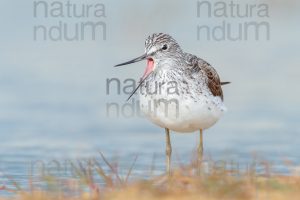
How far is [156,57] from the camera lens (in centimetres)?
1184

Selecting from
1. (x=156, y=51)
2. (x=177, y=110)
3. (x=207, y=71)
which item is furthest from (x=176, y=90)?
(x=207, y=71)

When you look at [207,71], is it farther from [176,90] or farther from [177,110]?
[177,110]

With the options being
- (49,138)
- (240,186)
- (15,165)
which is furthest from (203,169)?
(49,138)

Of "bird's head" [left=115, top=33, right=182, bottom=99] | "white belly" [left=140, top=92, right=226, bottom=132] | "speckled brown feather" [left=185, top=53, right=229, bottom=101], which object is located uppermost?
"bird's head" [left=115, top=33, right=182, bottom=99]

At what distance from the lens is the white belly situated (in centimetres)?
1114

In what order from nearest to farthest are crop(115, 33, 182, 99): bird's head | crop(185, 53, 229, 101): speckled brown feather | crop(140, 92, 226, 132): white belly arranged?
crop(140, 92, 226, 132): white belly
crop(115, 33, 182, 99): bird's head
crop(185, 53, 229, 101): speckled brown feather

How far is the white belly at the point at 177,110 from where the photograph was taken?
11141 millimetres

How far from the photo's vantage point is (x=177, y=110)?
11141mm

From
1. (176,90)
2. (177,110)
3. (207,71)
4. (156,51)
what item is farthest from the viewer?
(207,71)

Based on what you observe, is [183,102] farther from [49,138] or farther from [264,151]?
[49,138]

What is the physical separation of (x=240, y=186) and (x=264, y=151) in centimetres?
581

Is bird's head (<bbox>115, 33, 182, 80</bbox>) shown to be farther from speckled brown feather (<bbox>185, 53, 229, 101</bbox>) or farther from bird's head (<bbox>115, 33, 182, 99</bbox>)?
speckled brown feather (<bbox>185, 53, 229, 101</bbox>)

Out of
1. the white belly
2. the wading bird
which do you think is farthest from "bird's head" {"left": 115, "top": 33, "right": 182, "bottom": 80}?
the white belly

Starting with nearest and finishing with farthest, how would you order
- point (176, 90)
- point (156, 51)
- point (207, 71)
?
point (176, 90) → point (156, 51) → point (207, 71)
